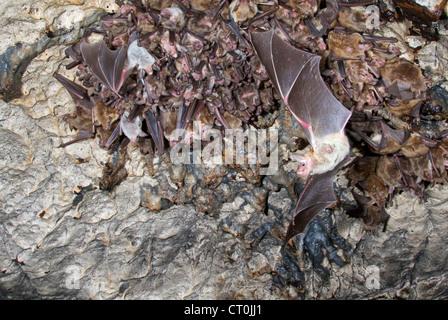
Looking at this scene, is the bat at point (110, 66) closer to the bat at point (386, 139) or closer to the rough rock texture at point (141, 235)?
the rough rock texture at point (141, 235)

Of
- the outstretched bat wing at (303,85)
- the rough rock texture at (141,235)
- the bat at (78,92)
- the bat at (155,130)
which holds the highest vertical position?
the outstretched bat wing at (303,85)

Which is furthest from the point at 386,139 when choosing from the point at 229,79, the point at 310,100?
the point at 229,79

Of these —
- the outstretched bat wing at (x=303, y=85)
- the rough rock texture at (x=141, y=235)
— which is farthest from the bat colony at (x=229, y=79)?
the rough rock texture at (x=141, y=235)

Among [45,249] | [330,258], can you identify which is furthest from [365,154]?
[45,249]

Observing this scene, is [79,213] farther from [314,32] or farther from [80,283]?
[314,32]

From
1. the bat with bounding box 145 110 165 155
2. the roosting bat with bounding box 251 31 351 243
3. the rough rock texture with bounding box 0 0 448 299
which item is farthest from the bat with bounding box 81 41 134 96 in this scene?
the roosting bat with bounding box 251 31 351 243

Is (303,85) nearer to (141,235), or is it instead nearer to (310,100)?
(310,100)

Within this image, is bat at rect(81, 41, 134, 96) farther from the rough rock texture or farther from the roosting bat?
the roosting bat
